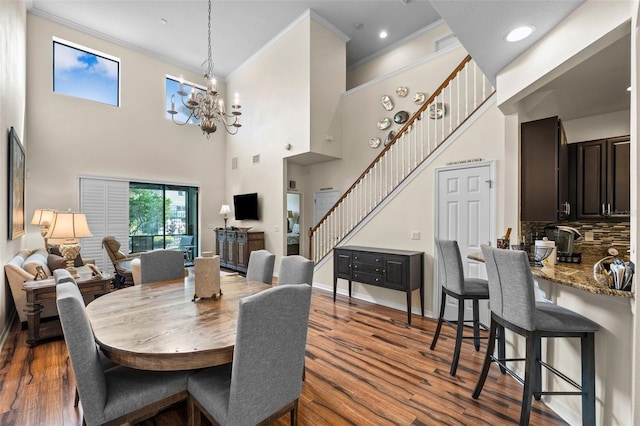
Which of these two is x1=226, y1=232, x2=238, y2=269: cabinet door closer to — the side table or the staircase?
the staircase

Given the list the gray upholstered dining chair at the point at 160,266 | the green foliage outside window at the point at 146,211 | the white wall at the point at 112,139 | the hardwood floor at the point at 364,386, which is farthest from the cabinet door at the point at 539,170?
the green foliage outside window at the point at 146,211

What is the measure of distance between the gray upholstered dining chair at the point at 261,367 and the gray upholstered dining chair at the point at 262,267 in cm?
141

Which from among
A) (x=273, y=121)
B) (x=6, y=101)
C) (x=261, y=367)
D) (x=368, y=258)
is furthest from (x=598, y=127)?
(x=6, y=101)

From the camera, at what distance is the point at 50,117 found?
18.9 ft

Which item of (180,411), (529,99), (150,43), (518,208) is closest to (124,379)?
(180,411)

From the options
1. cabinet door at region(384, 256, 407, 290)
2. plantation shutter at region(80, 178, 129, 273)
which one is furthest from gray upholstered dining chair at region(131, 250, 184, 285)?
plantation shutter at region(80, 178, 129, 273)

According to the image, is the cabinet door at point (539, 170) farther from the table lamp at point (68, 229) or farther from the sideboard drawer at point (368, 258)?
the table lamp at point (68, 229)

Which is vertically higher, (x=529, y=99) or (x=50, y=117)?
(x=50, y=117)

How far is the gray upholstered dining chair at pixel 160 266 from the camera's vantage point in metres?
2.85

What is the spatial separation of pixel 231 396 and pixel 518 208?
10.5 feet

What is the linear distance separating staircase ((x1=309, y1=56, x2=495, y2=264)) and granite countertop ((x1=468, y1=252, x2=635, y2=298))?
2139 millimetres

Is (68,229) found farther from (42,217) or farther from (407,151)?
(407,151)

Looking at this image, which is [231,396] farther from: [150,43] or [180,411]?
[150,43]

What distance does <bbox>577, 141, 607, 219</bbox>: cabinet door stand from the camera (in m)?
3.05
